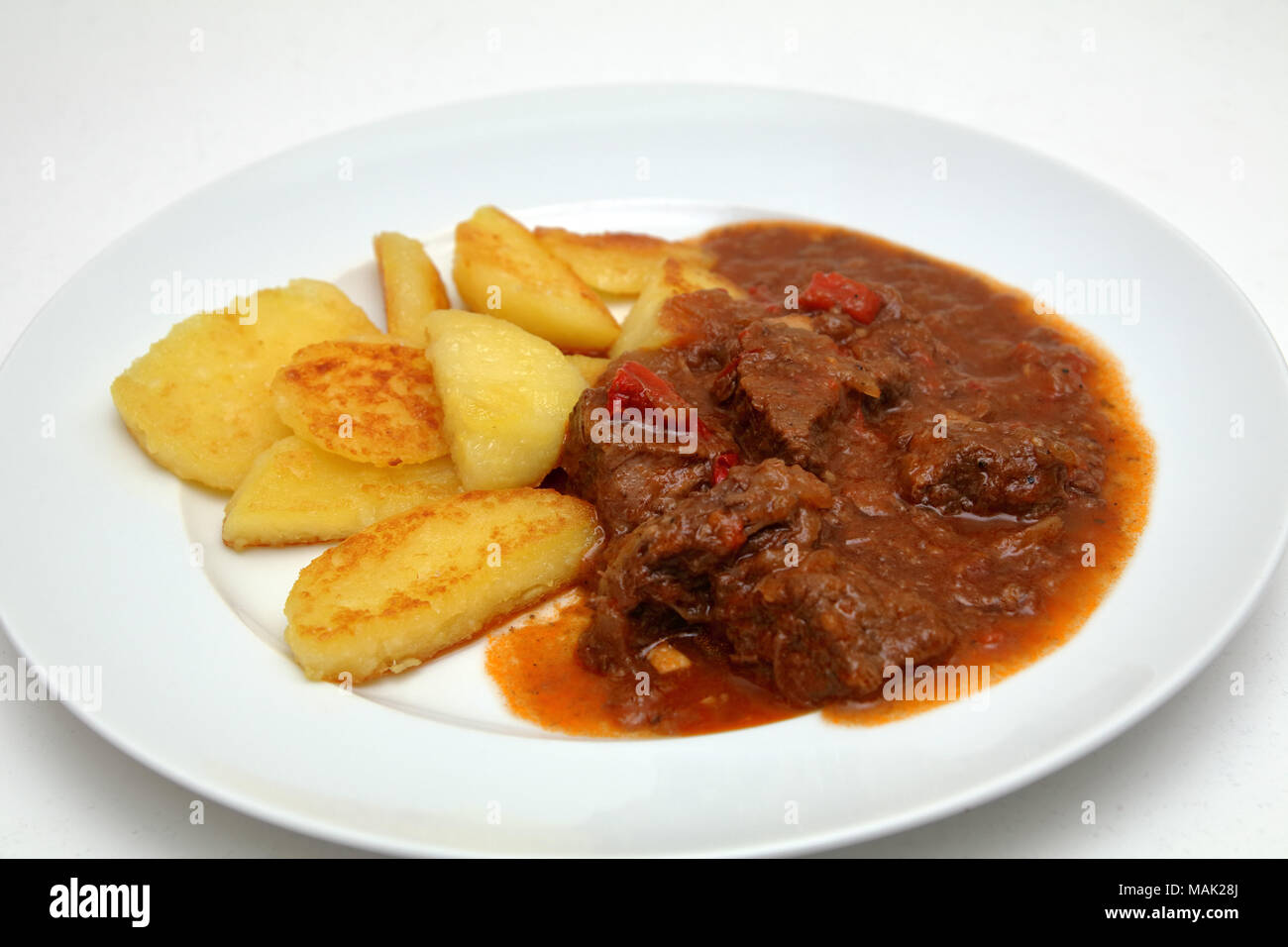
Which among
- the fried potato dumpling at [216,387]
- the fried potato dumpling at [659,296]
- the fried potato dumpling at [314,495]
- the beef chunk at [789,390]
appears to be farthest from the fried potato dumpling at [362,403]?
the beef chunk at [789,390]

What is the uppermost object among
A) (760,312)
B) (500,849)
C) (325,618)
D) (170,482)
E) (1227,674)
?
(760,312)

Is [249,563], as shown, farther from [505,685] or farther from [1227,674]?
[1227,674]

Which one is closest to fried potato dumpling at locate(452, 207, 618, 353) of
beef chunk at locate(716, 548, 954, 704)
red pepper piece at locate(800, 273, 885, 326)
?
red pepper piece at locate(800, 273, 885, 326)

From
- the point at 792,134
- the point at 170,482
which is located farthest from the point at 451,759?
the point at 792,134

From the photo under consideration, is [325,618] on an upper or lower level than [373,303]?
lower

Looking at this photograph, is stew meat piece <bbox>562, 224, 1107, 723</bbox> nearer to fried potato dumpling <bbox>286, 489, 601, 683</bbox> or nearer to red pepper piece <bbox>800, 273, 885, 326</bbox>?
red pepper piece <bbox>800, 273, 885, 326</bbox>

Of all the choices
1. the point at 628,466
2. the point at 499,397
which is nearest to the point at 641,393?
the point at 628,466

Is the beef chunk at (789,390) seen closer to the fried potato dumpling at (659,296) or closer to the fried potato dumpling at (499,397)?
Answer: the fried potato dumpling at (659,296)
